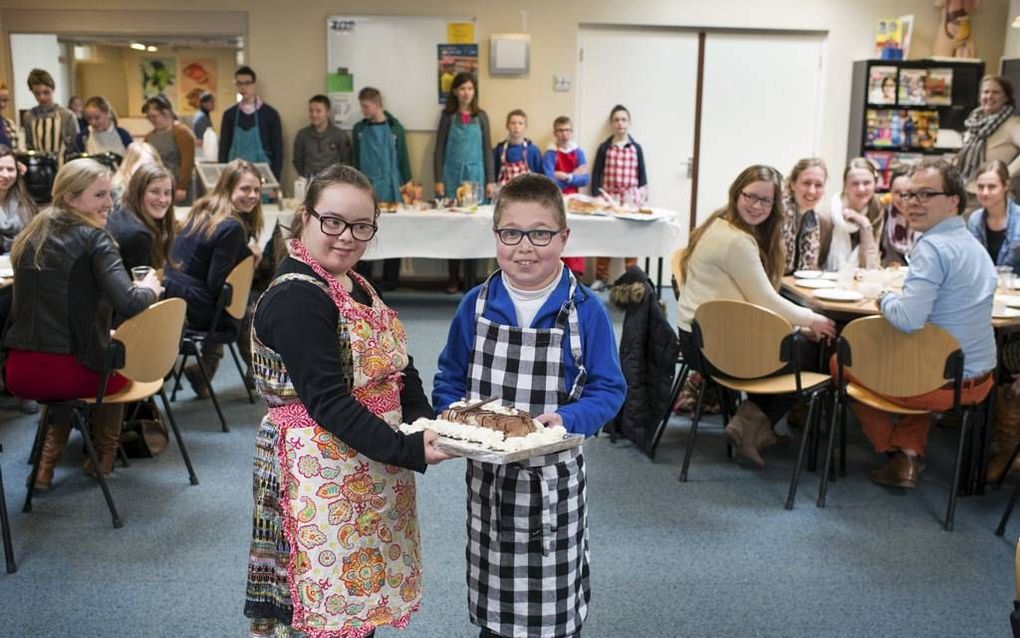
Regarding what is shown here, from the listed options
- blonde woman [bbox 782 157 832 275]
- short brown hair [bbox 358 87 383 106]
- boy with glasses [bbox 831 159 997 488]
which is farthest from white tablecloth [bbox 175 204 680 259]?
boy with glasses [bbox 831 159 997 488]

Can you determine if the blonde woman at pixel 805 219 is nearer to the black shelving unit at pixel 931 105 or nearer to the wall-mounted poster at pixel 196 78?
the black shelving unit at pixel 931 105

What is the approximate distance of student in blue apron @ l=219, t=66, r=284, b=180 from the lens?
759 cm

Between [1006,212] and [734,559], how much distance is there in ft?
8.21

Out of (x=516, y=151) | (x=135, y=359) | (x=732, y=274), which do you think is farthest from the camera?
(x=516, y=151)

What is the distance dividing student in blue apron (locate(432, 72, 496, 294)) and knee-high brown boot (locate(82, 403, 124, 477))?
4.36 meters

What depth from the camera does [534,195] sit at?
1.74 metres

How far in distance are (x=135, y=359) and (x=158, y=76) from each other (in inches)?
332

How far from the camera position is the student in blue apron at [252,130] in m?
7.59

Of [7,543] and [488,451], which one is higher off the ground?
[488,451]

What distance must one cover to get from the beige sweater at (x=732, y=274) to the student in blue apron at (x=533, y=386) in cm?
185

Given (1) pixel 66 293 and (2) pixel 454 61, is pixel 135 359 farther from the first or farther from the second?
(2) pixel 454 61

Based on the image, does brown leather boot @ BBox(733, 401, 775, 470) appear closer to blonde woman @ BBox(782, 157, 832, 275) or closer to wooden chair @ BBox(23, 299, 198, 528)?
blonde woman @ BBox(782, 157, 832, 275)

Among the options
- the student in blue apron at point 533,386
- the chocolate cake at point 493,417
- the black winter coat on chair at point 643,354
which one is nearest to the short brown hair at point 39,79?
the black winter coat on chair at point 643,354

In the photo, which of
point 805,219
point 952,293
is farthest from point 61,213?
point 805,219
